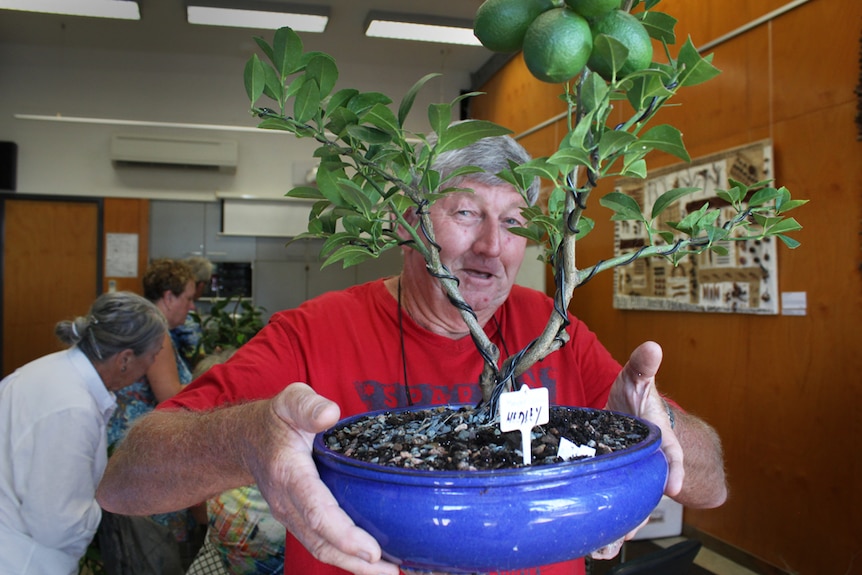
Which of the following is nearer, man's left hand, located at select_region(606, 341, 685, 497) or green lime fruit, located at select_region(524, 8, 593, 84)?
green lime fruit, located at select_region(524, 8, 593, 84)

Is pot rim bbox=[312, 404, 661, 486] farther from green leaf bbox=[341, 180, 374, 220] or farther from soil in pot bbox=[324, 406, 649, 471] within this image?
green leaf bbox=[341, 180, 374, 220]

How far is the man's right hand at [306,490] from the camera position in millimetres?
562

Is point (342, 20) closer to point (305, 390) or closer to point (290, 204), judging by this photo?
point (290, 204)

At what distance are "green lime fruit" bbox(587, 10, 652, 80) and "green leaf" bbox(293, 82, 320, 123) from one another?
25cm

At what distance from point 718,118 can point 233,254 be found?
5.07 m

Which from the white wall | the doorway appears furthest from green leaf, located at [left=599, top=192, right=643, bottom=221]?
the doorway

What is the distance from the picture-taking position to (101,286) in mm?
6574

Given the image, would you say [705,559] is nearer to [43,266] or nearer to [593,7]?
[593,7]

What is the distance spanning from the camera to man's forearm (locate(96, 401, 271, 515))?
75 cm

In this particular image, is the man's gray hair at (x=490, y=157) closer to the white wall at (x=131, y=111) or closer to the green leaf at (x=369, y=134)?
the green leaf at (x=369, y=134)

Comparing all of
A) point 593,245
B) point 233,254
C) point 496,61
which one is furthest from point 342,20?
point 593,245

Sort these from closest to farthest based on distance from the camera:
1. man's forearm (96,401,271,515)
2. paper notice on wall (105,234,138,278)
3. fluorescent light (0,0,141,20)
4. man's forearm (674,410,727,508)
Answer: man's forearm (96,401,271,515), man's forearm (674,410,727,508), fluorescent light (0,0,141,20), paper notice on wall (105,234,138,278)

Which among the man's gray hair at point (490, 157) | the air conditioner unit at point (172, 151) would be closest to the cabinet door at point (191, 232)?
the air conditioner unit at point (172, 151)

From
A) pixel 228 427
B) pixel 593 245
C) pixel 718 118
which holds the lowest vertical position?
pixel 228 427
